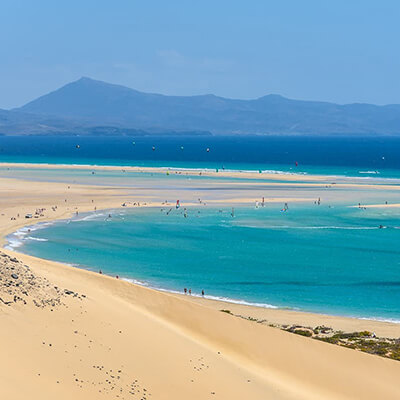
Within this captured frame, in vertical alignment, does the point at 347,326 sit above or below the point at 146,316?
below

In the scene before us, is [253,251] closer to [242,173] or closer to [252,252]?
[252,252]

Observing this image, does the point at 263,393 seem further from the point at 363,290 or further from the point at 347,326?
the point at 363,290

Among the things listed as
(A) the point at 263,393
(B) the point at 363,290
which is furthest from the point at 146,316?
(B) the point at 363,290

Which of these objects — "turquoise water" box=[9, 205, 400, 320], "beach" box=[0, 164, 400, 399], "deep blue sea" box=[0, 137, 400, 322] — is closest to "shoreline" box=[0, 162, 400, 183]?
"deep blue sea" box=[0, 137, 400, 322]

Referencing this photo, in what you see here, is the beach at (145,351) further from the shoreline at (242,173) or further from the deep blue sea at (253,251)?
the shoreline at (242,173)

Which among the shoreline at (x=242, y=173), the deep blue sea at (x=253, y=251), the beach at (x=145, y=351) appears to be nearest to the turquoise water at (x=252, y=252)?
the deep blue sea at (x=253, y=251)

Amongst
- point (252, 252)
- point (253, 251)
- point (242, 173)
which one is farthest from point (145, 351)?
point (242, 173)
